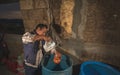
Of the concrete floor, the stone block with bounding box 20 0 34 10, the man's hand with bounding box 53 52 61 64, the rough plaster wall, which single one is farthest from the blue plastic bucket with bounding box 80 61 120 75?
the stone block with bounding box 20 0 34 10

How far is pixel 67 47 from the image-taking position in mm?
3602

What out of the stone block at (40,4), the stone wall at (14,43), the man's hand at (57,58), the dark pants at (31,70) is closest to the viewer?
the man's hand at (57,58)

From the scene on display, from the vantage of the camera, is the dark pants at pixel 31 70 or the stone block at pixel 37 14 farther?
the stone block at pixel 37 14

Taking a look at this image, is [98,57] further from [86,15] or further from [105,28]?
[86,15]

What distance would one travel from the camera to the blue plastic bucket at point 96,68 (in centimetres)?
296

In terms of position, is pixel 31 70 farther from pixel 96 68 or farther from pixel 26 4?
pixel 26 4

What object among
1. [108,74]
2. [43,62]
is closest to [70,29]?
[43,62]

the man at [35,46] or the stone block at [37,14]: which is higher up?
the stone block at [37,14]

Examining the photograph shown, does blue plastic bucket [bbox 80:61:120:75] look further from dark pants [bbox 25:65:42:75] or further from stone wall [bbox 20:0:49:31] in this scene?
stone wall [bbox 20:0:49:31]

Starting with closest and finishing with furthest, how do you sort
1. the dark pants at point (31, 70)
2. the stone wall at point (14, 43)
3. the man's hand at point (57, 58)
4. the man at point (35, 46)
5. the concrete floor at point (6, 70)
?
the man at point (35, 46), the man's hand at point (57, 58), the dark pants at point (31, 70), the concrete floor at point (6, 70), the stone wall at point (14, 43)

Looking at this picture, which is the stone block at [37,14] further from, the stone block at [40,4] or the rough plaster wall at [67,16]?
the rough plaster wall at [67,16]

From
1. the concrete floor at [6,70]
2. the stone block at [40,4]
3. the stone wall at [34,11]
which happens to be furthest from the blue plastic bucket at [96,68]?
the stone block at [40,4]

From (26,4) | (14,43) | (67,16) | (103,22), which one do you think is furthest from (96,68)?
(14,43)

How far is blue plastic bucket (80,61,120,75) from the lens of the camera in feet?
9.70
